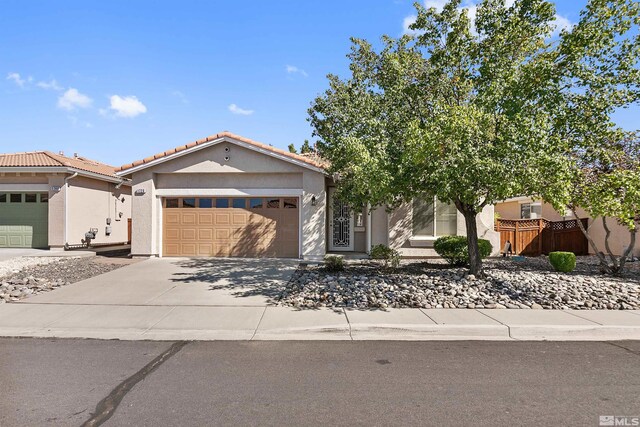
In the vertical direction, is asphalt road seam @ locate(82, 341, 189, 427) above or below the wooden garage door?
below

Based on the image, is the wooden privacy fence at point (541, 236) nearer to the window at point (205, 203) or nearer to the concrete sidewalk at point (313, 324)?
the concrete sidewalk at point (313, 324)

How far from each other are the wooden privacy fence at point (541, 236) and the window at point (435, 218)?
2984 mm

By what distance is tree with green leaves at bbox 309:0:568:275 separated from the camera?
7.19 meters

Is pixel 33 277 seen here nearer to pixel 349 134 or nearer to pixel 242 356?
pixel 242 356

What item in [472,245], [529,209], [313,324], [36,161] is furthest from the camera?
[529,209]

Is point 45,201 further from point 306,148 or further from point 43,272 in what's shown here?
point 306,148

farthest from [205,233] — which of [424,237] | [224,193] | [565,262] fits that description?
[565,262]

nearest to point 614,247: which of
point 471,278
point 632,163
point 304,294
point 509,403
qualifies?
point 632,163

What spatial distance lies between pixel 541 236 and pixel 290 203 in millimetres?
10426

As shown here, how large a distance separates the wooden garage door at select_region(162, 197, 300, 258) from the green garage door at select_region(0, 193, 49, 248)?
6.49 metres

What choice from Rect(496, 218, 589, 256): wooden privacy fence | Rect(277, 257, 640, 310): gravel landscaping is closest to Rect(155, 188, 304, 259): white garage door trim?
Rect(277, 257, 640, 310): gravel landscaping

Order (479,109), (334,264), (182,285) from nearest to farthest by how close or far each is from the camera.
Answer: (479,109) < (182,285) < (334,264)

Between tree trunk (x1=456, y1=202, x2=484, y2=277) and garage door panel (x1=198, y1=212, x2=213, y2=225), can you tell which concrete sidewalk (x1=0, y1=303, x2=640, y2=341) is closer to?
tree trunk (x1=456, y1=202, x2=484, y2=277)

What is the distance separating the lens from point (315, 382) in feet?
14.5
